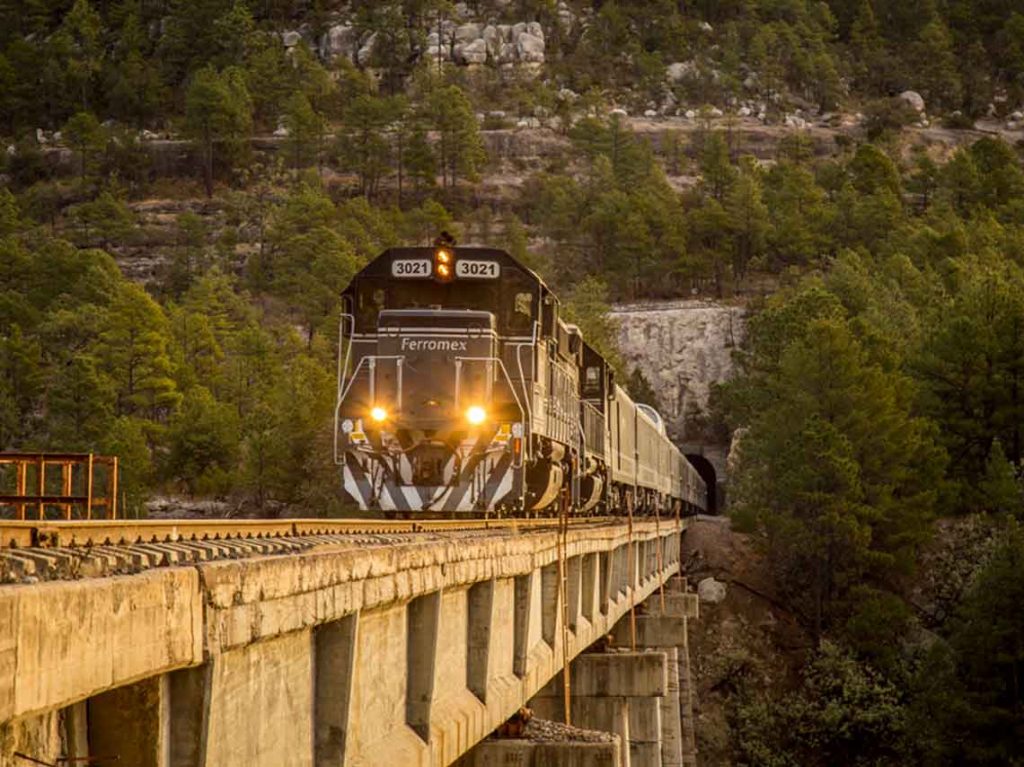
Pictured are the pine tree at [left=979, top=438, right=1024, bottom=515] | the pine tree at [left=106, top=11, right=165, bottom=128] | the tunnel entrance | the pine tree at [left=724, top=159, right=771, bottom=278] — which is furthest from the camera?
the pine tree at [left=106, top=11, right=165, bottom=128]

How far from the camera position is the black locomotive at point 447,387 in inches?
769

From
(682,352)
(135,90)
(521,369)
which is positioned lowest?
(521,369)

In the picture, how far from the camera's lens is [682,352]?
81438mm

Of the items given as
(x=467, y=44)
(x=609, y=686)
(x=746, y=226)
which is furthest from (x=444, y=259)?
(x=467, y=44)

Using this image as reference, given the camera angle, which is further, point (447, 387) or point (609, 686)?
point (609, 686)

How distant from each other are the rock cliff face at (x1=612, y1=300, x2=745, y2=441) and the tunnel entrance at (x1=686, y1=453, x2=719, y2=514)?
225 centimetres

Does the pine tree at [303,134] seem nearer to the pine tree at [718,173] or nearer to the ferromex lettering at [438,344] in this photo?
the pine tree at [718,173]

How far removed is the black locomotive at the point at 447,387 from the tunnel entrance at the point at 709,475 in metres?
54.8

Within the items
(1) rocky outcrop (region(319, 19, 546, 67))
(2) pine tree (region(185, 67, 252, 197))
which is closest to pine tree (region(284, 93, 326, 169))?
(2) pine tree (region(185, 67, 252, 197))

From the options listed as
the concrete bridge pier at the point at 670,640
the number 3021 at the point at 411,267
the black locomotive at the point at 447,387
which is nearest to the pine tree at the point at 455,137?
the concrete bridge pier at the point at 670,640

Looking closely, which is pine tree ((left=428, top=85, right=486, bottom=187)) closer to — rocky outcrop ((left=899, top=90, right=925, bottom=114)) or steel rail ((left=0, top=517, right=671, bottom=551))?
rocky outcrop ((left=899, top=90, right=925, bottom=114))

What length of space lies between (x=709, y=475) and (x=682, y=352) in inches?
313

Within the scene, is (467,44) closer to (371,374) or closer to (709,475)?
(709,475)

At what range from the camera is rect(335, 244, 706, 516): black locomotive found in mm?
19531
